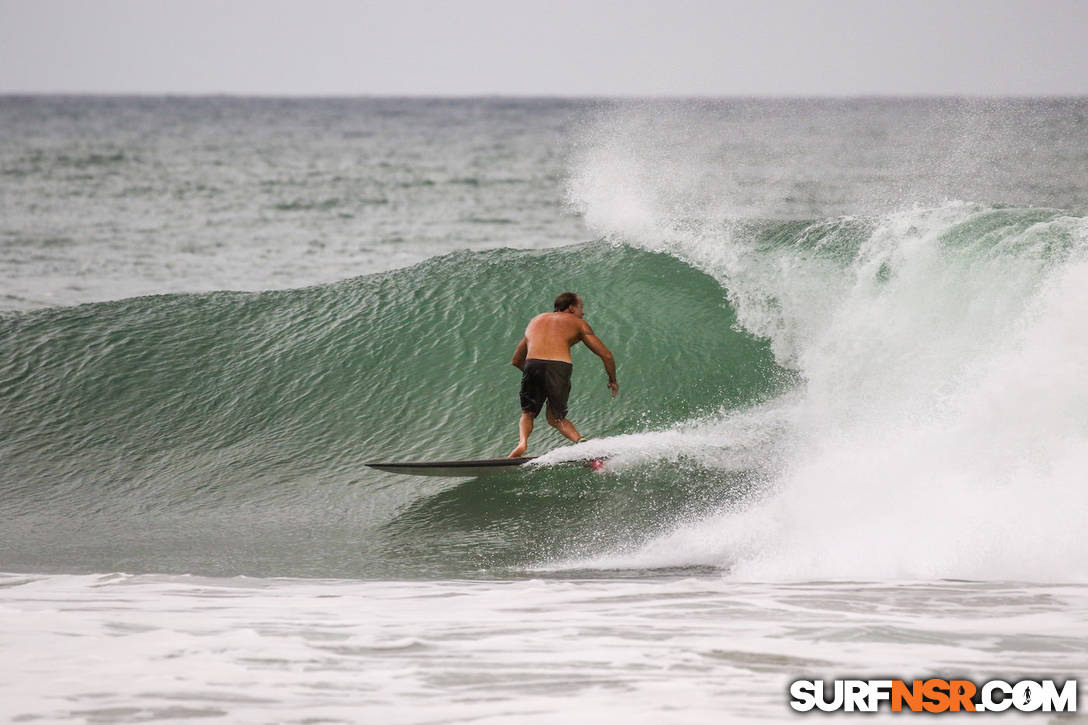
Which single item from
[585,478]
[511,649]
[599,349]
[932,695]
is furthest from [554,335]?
[932,695]

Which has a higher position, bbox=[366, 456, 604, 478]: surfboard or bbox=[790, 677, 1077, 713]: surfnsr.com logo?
bbox=[366, 456, 604, 478]: surfboard

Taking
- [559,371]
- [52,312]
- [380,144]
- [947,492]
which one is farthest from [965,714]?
[380,144]

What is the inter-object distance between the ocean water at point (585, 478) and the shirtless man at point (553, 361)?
35cm

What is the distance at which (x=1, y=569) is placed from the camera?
606 cm

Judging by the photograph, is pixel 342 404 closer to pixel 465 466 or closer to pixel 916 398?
pixel 465 466

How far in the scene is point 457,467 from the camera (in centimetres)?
689

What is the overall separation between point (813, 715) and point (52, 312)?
378 inches

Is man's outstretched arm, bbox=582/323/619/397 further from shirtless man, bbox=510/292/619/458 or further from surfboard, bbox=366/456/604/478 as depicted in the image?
surfboard, bbox=366/456/604/478

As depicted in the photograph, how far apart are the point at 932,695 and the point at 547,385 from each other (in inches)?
151

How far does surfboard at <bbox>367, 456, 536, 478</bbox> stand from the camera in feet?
22.2

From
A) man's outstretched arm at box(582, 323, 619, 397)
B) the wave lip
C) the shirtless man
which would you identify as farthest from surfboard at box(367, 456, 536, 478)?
the wave lip

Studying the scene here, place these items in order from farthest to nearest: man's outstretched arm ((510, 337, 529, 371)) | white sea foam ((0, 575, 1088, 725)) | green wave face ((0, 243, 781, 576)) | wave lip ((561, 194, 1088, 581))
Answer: man's outstretched arm ((510, 337, 529, 371))
green wave face ((0, 243, 781, 576))
wave lip ((561, 194, 1088, 581))
white sea foam ((0, 575, 1088, 725))

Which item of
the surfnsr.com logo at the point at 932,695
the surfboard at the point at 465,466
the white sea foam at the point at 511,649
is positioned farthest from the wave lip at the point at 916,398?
the surfnsr.com logo at the point at 932,695

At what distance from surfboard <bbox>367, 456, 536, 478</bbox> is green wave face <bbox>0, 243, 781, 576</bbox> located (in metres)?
0.18
